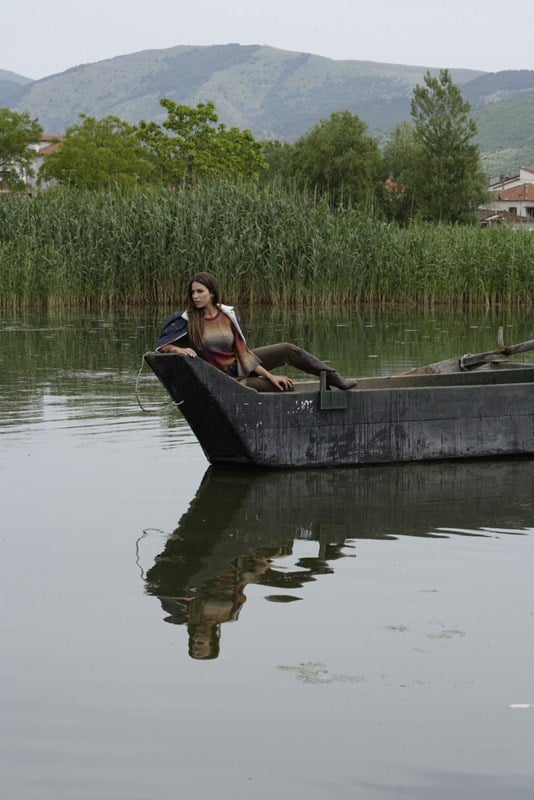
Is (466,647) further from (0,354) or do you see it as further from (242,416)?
(0,354)

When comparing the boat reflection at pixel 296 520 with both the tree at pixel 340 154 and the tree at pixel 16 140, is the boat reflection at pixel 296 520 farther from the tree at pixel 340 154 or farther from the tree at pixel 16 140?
the tree at pixel 16 140

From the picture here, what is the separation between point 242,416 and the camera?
870 centimetres

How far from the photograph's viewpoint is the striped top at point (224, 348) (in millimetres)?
8867

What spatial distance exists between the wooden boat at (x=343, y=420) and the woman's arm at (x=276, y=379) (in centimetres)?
21

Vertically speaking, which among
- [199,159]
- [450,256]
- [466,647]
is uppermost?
[199,159]

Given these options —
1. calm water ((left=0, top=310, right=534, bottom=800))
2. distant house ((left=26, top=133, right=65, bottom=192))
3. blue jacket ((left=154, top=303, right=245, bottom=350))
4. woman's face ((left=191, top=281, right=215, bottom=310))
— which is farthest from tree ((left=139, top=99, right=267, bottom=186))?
calm water ((left=0, top=310, right=534, bottom=800))

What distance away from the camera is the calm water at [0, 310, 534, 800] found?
Answer: 3.95 meters

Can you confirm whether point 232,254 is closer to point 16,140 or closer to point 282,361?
point 282,361

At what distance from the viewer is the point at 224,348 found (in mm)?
8945

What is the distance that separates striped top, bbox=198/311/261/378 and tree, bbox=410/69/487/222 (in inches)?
2560

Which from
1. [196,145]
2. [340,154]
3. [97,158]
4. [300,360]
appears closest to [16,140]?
[97,158]

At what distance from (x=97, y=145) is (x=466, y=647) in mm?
70520

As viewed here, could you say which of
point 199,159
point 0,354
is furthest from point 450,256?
point 199,159

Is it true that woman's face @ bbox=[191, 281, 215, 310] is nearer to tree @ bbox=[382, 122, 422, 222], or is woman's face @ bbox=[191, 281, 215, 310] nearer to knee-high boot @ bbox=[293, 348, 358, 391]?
knee-high boot @ bbox=[293, 348, 358, 391]
